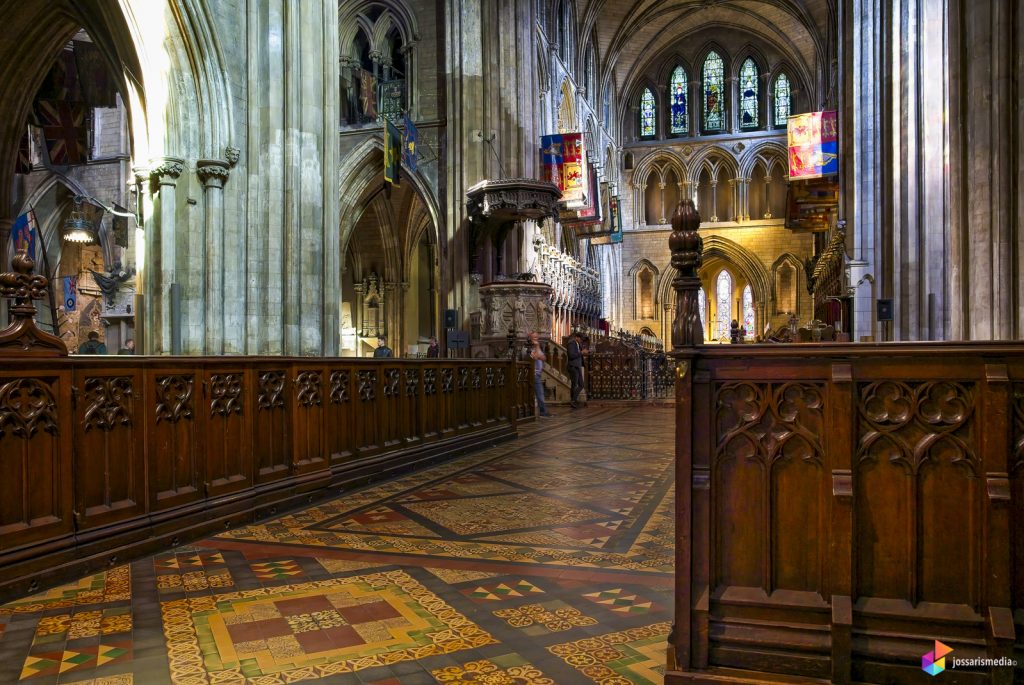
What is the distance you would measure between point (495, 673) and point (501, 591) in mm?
912

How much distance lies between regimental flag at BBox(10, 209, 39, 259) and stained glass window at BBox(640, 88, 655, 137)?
28267 millimetres

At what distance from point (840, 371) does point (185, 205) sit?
30.1 feet

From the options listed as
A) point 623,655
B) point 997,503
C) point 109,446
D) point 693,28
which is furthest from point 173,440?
point 693,28

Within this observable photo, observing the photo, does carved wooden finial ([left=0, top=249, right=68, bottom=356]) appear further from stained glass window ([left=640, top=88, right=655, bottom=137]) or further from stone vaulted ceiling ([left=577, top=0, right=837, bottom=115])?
stained glass window ([left=640, top=88, right=655, bottom=137])

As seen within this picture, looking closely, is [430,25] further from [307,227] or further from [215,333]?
[215,333]

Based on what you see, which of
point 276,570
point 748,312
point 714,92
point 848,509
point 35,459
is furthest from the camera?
point 748,312

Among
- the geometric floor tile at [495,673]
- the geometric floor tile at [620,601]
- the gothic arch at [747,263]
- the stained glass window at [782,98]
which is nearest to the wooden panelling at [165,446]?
the geometric floor tile at [495,673]

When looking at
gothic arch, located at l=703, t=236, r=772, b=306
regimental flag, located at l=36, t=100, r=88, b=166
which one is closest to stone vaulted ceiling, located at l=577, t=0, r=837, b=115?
gothic arch, located at l=703, t=236, r=772, b=306

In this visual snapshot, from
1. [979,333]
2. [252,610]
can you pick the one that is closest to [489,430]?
[979,333]

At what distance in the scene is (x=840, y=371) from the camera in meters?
2.39

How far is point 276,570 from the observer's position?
3.86 meters

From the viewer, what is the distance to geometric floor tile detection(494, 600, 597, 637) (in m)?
2.98

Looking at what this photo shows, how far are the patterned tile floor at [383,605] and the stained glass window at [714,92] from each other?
114 feet

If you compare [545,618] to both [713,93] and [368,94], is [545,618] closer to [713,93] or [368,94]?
[368,94]
